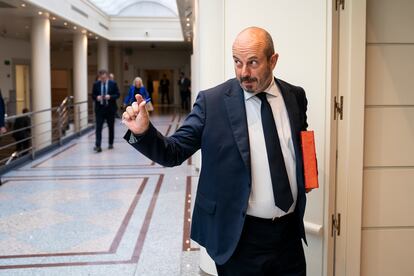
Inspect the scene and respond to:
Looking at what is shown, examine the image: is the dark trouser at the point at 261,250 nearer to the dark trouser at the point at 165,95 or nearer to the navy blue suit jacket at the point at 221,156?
the navy blue suit jacket at the point at 221,156

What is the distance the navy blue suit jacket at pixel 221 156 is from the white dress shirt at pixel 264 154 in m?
0.03

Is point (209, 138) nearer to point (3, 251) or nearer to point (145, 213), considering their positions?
point (3, 251)

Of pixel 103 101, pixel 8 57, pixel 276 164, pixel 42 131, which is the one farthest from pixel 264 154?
pixel 8 57

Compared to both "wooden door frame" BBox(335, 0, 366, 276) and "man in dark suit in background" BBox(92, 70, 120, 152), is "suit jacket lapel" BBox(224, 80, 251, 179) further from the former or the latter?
"man in dark suit in background" BBox(92, 70, 120, 152)

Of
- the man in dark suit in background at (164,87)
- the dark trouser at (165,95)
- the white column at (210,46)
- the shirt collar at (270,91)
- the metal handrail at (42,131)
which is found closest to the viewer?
the shirt collar at (270,91)

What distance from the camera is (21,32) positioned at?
16.7 meters

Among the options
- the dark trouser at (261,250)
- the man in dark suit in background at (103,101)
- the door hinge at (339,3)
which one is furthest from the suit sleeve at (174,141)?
the man in dark suit in background at (103,101)

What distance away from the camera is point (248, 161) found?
1.83 metres

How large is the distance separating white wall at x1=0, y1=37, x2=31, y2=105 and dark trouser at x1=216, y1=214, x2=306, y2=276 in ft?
55.8

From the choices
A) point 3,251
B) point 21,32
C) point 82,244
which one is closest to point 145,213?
point 82,244

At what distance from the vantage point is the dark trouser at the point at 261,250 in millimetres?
1882

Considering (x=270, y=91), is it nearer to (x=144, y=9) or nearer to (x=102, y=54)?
(x=102, y=54)

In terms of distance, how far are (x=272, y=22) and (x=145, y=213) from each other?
3.04m

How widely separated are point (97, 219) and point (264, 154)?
3574mm
